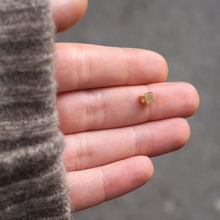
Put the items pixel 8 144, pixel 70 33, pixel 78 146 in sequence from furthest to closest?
pixel 70 33 → pixel 78 146 → pixel 8 144

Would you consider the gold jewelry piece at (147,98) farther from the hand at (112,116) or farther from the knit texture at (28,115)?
the knit texture at (28,115)

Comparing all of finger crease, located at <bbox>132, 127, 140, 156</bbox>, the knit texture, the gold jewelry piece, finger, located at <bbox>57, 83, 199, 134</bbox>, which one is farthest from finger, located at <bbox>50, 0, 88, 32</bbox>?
finger crease, located at <bbox>132, 127, 140, 156</bbox>

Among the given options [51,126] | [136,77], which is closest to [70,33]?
[136,77]

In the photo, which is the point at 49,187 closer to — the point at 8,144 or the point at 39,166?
the point at 39,166

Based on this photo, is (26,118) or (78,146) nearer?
(26,118)

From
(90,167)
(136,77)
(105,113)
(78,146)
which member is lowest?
(90,167)

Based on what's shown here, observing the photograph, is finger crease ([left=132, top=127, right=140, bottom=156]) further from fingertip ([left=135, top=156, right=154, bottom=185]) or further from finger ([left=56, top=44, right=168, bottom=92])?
finger ([left=56, top=44, right=168, bottom=92])

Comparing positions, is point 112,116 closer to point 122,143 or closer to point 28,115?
point 122,143
